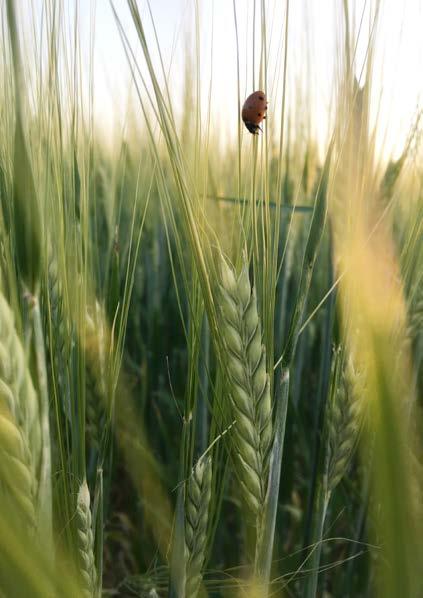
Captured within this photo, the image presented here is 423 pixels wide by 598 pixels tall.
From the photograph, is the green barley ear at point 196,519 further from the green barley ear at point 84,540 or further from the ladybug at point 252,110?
the ladybug at point 252,110

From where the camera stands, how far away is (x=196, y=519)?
1.57 ft

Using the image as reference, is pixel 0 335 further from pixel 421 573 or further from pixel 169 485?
pixel 169 485

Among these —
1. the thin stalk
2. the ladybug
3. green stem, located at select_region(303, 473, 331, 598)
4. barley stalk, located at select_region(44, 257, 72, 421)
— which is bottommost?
green stem, located at select_region(303, 473, 331, 598)

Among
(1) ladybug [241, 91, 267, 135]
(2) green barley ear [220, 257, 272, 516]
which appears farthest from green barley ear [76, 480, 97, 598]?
(1) ladybug [241, 91, 267, 135]

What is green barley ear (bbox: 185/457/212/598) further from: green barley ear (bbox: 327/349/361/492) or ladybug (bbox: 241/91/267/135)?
ladybug (bbox: 241/91/267/135)

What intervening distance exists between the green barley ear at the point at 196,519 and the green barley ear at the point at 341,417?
4.8 inches

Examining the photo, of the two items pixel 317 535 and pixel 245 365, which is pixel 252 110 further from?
pixel 317 535

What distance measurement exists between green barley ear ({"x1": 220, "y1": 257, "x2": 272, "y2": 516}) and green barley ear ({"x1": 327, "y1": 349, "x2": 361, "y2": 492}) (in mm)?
108

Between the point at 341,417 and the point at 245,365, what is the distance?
0.48 feet

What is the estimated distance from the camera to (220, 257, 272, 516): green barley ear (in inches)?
16.5

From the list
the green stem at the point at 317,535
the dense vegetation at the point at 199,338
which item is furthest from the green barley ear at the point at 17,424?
the green stem at the point at 317,535

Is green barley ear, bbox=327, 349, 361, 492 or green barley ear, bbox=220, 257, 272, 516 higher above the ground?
green barley ear, bbox=220, 257, 272, 516

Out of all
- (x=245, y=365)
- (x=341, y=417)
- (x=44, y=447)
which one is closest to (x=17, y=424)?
(x=44, y=447)

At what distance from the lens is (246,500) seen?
43cm
